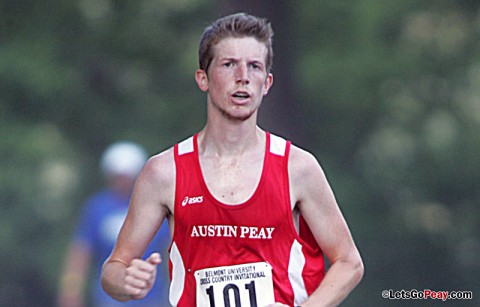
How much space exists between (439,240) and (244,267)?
449 cm

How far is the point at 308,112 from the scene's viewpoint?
303 inches

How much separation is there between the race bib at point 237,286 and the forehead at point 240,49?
2.65 ft

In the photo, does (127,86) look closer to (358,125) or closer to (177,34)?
(177,34)

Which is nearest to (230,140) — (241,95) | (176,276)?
(241,95)

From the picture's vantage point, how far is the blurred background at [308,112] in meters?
7.62

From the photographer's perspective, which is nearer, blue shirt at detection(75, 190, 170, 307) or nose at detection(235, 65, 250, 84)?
nose at detection(235, 65, 250, 84)

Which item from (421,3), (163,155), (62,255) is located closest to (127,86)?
(62,255)

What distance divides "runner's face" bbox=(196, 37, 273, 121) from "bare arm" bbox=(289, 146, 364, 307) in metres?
0.30

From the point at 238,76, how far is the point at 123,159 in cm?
351

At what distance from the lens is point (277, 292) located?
11.5ft

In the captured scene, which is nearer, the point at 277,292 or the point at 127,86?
the point at 277,292

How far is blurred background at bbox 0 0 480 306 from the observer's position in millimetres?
7621

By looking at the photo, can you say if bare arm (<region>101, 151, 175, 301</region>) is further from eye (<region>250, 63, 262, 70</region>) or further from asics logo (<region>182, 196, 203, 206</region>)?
eye (<region>250, 63, 262, 70</region>)

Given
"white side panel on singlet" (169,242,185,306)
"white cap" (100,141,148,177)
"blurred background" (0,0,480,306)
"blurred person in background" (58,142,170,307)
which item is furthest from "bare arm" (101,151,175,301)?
"blurred background" (0,0,480,306)
